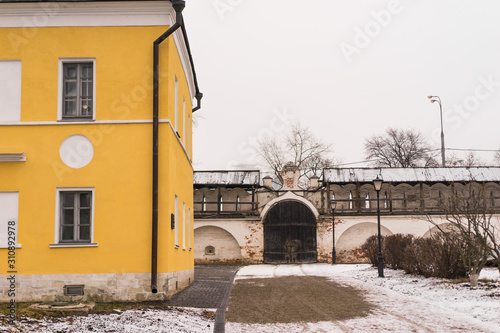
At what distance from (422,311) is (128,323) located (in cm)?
599

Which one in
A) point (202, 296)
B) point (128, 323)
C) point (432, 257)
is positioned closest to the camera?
point (128, 323)

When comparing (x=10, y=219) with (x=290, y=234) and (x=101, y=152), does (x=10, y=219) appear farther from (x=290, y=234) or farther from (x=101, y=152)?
(x=290, y=234)

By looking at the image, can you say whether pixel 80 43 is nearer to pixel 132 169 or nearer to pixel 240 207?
pixel 132 169

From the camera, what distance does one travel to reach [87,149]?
42.0 feet

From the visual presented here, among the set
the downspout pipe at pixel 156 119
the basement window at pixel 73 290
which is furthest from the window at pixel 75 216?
the downspout pipe at pixel 156 119

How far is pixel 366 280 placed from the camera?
19.0 m

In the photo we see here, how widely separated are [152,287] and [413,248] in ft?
33.4

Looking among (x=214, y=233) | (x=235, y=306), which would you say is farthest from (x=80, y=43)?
(x=214, y=233)

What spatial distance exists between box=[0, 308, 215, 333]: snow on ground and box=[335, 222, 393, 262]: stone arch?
27.6 m

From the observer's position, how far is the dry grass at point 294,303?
34.4 feet

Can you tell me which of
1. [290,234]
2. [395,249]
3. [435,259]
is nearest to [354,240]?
[290,234]

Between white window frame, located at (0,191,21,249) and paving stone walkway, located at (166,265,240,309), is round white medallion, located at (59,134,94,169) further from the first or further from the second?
paving stone walkway, located at (166,265,240,309)

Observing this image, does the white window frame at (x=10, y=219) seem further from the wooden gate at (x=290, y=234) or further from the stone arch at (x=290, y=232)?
the wooden gate at (x=290, y=234)

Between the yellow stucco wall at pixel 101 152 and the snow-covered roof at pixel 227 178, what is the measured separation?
24.8 metres
